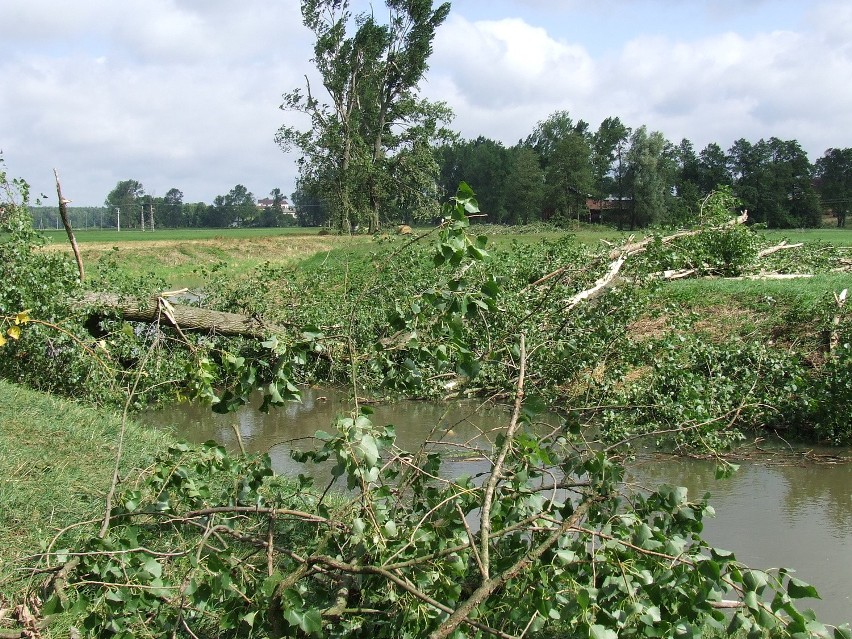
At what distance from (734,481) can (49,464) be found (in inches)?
220

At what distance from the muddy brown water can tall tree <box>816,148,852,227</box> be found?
6264 centimetres

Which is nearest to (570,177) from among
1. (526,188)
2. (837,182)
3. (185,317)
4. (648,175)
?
(526,188)

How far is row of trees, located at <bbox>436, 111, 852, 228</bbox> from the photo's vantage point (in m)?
59.1

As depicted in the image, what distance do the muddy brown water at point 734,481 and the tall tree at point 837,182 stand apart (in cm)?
6264

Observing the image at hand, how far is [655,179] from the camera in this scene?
2345 inches

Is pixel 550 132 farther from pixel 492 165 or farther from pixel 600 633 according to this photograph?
pixel 600 633

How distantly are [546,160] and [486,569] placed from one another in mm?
69987

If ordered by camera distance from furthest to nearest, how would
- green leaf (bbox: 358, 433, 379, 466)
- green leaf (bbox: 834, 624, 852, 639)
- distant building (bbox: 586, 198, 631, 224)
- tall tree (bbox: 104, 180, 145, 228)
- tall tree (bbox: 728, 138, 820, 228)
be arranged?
tall tree (bbox: 104, 180, 145, 228), distant building (bbox: 586, 198, 631, 224), tall tree (bbox: 728, 138, 820, 228), green leaf (bbox: 358, 433, 379, 466), green leaf (bbox: 834, 624, 852, 639)

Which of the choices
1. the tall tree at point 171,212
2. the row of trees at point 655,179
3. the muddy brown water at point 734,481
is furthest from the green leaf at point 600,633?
the tall tree at point 171,212

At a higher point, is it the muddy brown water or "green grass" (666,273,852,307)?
"green grass" (666,273,852,307)

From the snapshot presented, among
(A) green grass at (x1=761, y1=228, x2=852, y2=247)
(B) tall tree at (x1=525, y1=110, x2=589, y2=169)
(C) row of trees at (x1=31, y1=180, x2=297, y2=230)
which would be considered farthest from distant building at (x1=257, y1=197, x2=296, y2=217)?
(A) green grass at (x1=761, y1=228, x2=852, y2=247)

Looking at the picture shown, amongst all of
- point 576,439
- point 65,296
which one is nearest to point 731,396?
point 576,439

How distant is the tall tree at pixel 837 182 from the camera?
63375 mm

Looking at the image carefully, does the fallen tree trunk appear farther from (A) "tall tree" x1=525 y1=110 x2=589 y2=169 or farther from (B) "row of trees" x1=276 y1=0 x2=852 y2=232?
(A) "tall tree" x1=525 y1=110 x2=589 y2=169
